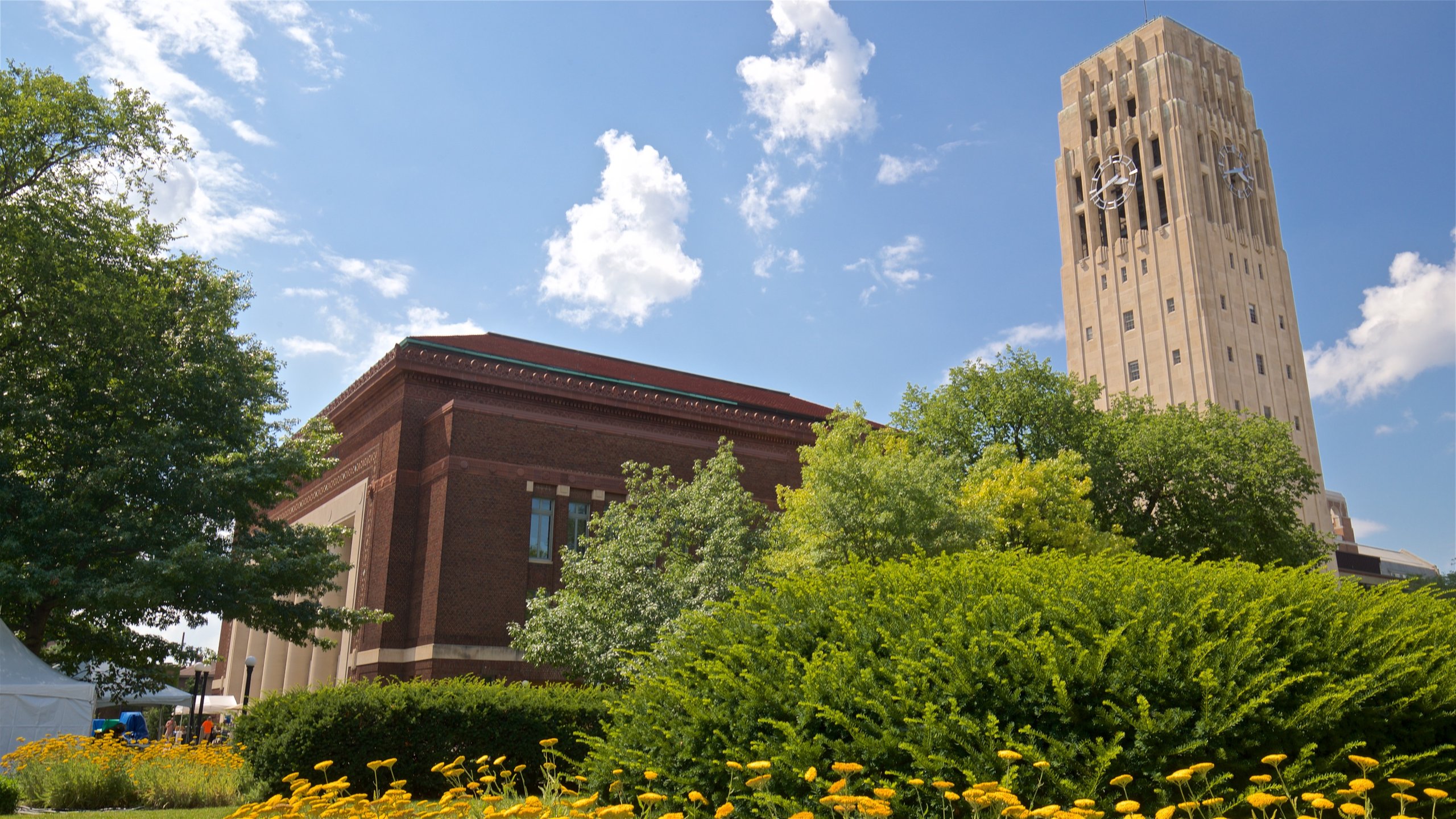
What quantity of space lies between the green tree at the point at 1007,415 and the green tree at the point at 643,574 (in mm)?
12730

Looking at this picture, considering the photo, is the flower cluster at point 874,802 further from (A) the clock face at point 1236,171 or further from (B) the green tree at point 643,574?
(A) the clock face at point 1236,171

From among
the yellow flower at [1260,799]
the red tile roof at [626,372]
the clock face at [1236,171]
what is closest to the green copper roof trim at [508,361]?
the red tile roof at [626,372]

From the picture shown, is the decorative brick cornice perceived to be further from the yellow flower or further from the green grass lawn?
the yellow flower

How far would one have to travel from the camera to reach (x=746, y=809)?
711 cm

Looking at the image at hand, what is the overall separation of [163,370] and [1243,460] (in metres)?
35.0

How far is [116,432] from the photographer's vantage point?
24422mm

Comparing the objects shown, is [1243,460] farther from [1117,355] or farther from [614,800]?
[1117,355]

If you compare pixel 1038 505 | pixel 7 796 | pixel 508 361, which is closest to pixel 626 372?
pixel 508 361

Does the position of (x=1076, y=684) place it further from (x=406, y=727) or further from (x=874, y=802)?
(x=406, y=727)

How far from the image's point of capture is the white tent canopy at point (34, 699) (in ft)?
62.0

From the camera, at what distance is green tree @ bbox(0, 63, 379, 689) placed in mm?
22766

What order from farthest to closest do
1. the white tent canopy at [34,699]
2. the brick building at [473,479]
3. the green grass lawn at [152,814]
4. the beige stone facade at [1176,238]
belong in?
the beige stone facade at [1176,238], the brick building at [473,479], the white tent canopy at [34,699], the green grass lawn at [152,814]

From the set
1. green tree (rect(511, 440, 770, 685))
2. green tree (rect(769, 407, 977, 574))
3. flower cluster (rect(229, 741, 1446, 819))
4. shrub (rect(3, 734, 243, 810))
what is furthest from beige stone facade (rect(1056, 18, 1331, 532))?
flower cluster (rect(229, 741, 1446, 819))

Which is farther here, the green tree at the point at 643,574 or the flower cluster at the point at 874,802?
the green tree at the point at 643,574
